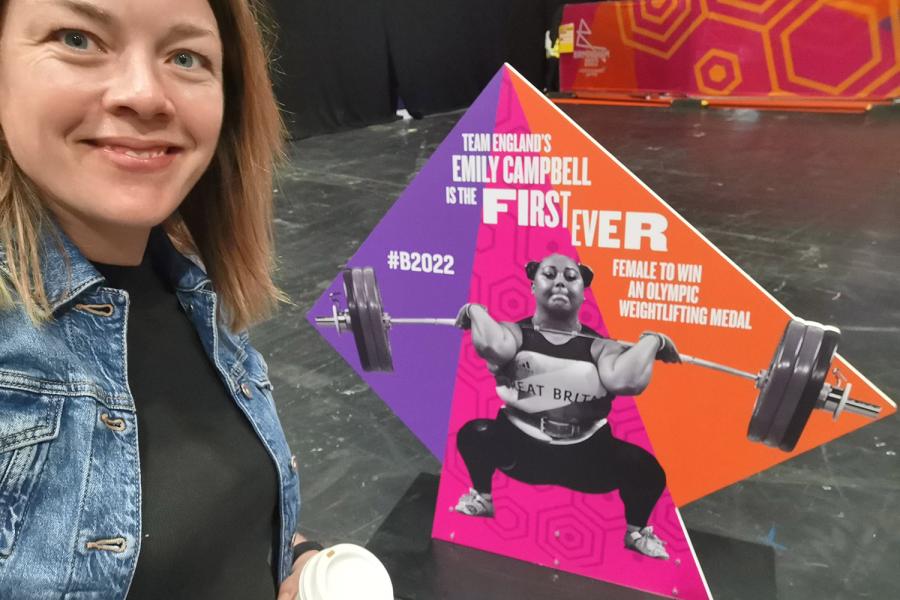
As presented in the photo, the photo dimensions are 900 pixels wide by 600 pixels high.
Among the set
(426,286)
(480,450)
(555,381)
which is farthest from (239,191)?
(480,450)

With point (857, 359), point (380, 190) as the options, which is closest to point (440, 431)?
point (857, 359)

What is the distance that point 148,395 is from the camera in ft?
2.38

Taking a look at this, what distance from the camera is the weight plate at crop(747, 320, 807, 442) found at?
121cm

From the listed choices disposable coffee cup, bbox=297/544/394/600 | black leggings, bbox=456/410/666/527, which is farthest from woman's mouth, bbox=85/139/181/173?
black leggings, bbox=456/410/666/527

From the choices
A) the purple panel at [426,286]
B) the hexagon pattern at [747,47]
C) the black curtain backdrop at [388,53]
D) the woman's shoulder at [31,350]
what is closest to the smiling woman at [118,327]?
the woman's shoulder at [31,350]

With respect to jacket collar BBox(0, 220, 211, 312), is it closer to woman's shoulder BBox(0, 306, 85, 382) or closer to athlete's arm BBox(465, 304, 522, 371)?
woman's shoulder BBox(0, 306, 85, 382)

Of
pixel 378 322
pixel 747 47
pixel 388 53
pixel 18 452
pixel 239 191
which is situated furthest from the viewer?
pixel 388 53

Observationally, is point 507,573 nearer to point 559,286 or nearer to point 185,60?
point 559,286

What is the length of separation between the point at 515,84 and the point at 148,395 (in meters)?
0.83

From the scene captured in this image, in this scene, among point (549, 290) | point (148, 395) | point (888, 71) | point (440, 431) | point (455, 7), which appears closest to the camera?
point (148, 395)

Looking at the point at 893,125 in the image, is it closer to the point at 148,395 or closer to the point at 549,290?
the point at 549,290

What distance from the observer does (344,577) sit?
76cm

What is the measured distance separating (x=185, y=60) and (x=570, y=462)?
1070 millimetres

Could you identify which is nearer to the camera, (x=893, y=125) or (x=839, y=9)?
(x=893, y=125)
